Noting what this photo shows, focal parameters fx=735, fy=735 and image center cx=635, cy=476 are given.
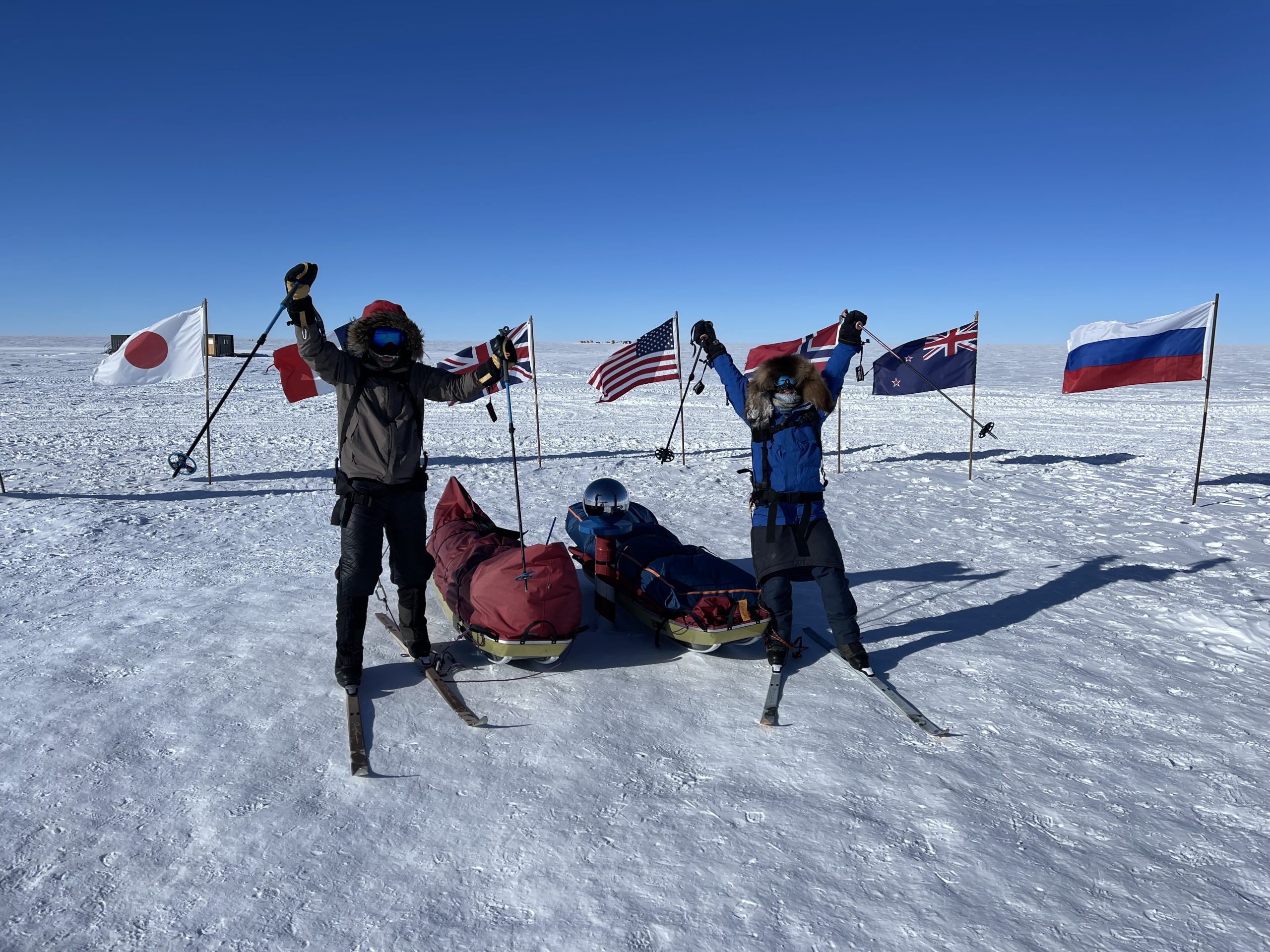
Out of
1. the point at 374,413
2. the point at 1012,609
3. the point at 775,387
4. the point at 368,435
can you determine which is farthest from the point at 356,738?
the point at 1012,609

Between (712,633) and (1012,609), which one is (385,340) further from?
(1012,609)

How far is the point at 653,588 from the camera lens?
15.3ft

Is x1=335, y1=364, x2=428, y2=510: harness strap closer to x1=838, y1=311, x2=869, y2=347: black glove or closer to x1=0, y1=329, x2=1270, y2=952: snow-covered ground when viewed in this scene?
x1=0, y1=329, x2=1270, y2=952: snow-covered ground

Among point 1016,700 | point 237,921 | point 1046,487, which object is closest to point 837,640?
point 1016,700

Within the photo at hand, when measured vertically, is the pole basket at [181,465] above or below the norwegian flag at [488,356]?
below

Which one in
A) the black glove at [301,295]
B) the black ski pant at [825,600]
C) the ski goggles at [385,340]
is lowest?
the black ski pant at [825,600]

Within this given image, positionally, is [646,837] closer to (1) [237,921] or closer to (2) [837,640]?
(1) [237,921]

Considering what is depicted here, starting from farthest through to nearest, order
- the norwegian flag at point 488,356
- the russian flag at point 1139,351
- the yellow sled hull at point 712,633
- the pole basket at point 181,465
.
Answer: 1. the norwegian flag at point 488,356
2. the russian flag at point 1139,351
3. the pole basket at point 181,465
4. the yellow sled hull at point 712,633

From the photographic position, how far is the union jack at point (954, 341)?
11.6 m

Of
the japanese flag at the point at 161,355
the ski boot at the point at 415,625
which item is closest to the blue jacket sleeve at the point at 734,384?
the ski boot at the point at 415,625

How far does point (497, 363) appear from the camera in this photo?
422 centimetres

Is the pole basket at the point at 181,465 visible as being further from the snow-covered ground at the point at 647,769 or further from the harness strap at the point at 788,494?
the harness strap at the point at 788,494

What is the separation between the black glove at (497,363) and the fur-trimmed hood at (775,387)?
142 centimetres

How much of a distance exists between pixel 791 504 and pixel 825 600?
61 centimetres
